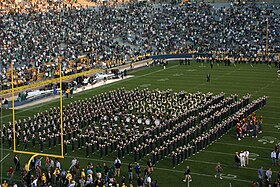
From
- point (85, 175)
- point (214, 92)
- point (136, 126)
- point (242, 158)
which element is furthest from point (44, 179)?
point (214, 92)

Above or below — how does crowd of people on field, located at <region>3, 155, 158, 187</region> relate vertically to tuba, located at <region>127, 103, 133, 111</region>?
below

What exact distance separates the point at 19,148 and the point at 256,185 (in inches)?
395

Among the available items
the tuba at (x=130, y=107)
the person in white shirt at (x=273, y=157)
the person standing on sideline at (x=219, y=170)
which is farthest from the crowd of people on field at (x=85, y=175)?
the tuba at (x=130, y=107)

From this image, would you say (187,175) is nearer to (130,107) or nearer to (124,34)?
(130,107)

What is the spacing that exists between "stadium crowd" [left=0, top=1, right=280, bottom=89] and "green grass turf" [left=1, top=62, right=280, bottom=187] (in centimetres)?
415

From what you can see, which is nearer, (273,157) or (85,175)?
(85,175)

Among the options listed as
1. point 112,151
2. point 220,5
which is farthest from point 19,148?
point 220,5

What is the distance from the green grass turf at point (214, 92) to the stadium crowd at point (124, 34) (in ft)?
13.6

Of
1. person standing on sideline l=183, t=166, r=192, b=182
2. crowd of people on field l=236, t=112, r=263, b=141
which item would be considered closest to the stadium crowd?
crowd of people on field l=236, t=112, r=263, b=141

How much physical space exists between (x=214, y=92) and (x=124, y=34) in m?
19.7

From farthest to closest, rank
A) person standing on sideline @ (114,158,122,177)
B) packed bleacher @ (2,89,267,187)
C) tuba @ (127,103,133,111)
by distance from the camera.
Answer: tuba @ (127,103,133,111)
packed bleacher @ (2,89,267,187)
person standing on sideline @ (114,158,122,177)

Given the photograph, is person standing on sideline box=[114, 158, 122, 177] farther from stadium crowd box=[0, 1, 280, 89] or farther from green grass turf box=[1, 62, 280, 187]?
stadium crowd box=[0, 1, 280, 89]

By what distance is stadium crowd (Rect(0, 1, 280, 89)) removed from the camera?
39438 millimetres

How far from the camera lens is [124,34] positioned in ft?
160
